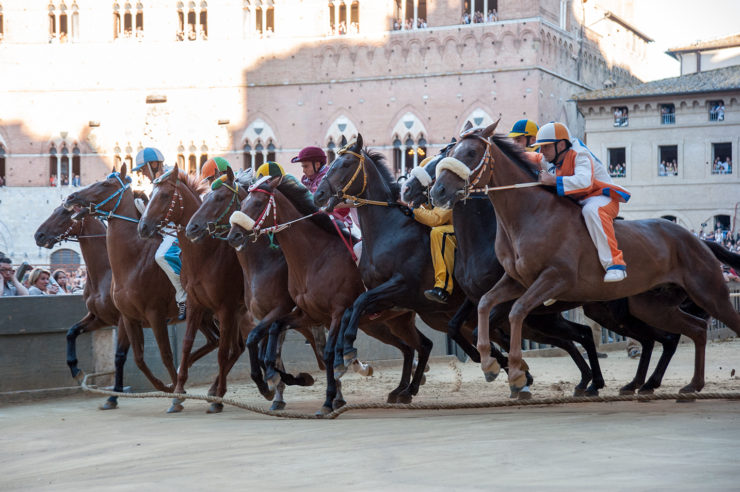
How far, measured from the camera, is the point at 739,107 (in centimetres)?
4041

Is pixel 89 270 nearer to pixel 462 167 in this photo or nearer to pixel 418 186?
pixel 418 186

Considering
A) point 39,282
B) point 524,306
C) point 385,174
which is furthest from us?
point 39,282

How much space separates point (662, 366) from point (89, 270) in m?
5.96

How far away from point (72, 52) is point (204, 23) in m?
5.37

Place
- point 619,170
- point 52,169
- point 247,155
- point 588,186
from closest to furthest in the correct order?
point 588,186
point 247,155
point 619,170
point 52,169

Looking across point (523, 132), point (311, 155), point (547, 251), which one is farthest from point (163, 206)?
point (547, 251)

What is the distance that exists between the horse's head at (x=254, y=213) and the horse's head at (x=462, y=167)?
1.89 metres

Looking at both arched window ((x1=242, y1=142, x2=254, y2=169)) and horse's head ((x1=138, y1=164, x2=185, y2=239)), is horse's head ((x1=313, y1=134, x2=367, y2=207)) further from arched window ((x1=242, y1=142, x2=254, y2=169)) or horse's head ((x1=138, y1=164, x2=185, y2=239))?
arched window ((x1=242, y1=142, x2=254, y2=169))

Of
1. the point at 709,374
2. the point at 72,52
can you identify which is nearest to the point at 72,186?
the point at 72,52

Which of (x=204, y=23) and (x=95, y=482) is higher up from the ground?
(x=204, y=23)

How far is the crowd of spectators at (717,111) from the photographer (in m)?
40.6

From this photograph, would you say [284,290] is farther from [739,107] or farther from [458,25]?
[739,107]

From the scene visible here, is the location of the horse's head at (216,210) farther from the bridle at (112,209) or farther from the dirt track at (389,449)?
the dirt track at (389,449)

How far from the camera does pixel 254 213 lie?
9.04 meters
